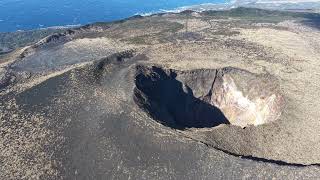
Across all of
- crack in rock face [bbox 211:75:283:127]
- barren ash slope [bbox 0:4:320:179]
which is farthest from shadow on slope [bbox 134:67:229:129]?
crack in rock face [bbox 211:75:283:127]

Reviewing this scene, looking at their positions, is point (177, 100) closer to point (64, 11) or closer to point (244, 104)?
point (244, 104)

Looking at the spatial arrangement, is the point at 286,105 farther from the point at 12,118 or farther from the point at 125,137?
the point at 12,118

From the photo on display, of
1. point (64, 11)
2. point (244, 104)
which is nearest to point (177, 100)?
point (244, 104)

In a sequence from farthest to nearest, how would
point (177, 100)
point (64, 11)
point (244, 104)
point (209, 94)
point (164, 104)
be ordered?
point (64, 11), point (209, 94), point (177, 100), point (244, 104), point (164, 104)

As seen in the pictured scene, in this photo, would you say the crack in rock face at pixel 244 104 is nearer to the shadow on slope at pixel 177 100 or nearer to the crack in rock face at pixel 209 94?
the crack in rock face at pixel 209 94

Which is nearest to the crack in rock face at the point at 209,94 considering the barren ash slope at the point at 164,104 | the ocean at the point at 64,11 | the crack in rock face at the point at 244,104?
the crack in rock face at the point at 244,104

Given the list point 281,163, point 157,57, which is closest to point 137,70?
point 157,57
